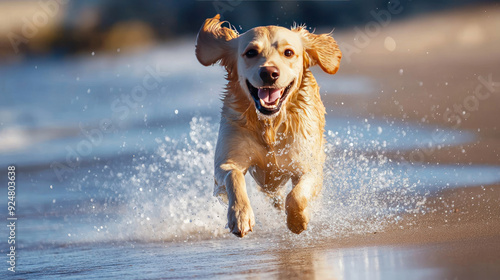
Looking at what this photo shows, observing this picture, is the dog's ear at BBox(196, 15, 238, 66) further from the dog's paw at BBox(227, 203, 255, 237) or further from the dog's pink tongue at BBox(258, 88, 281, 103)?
the dog's paw at BBox(227, 203, 255, 237)

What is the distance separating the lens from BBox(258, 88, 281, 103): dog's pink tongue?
5.49 meters

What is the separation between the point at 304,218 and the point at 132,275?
1.39m

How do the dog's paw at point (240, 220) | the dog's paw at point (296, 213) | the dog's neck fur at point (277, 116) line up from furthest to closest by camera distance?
the dog's neck fur at point (277, 116), the dog's paw at point (296, 213), the dog's paw at point (240, 220)

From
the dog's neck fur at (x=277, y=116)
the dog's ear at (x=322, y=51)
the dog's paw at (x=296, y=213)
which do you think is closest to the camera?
the dog's paw at (x=296, y=213)

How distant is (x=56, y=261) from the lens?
18.5 ft

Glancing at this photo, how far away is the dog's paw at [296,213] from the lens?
16.7 feet

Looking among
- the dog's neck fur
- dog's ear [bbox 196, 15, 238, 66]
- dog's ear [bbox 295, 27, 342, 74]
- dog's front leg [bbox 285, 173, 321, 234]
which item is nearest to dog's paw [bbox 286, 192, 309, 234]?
dog's front leg [bbox 285, 173, 321, 234]

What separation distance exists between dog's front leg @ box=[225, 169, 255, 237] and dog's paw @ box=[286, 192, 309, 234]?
34 cm


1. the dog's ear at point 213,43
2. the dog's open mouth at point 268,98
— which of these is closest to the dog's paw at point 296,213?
the dog's open mouth at point 268,98

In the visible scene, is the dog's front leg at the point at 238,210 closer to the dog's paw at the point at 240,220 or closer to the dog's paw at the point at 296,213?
the dog's paw at the point at 240,220

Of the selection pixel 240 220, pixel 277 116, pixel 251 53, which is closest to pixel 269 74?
pixel 251 53

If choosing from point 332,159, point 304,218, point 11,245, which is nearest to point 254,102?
point 304,218

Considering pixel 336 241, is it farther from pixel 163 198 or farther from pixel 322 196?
pixel 163 198

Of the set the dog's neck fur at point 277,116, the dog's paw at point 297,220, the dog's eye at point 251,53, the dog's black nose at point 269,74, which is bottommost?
the dog's paw at point 297,220
